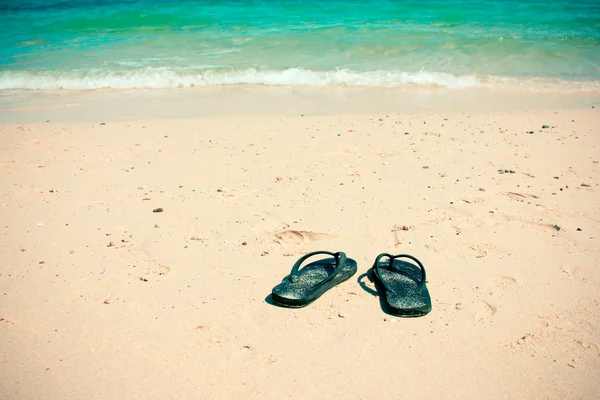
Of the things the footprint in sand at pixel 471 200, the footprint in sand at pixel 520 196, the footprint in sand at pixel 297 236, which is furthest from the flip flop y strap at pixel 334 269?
the footprint in sand at pixel 520 196

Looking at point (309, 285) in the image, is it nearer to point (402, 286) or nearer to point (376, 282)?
point (376, 282)

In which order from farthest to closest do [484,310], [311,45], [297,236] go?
1. [311,45]
2. [297,236]
3. [484,310]

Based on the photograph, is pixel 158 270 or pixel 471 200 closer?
pixel 158 270

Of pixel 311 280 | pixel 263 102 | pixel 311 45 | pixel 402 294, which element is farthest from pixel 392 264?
pixel 311 45

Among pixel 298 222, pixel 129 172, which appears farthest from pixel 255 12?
pixel 298 222

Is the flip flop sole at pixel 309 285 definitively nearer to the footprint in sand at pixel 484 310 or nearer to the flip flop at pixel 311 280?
the flip flop at pixel 311 280

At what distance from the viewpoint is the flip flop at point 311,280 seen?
8.53ft

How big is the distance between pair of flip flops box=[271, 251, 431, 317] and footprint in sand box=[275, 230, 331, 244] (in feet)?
0.98

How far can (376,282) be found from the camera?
2760 mm

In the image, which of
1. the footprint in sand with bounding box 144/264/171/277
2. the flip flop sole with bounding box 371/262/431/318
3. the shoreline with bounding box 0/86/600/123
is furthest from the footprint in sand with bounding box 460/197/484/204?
the shoreline with bounding box 0/86/600/123

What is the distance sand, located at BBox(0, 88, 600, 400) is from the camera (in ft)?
7.18

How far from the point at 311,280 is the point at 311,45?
329 inches

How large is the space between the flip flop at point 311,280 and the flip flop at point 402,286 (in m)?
0.19

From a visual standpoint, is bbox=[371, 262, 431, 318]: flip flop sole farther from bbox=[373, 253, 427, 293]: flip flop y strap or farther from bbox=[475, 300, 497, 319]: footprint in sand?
bbox=[475, 300, 497, 319]: footprint in sand
